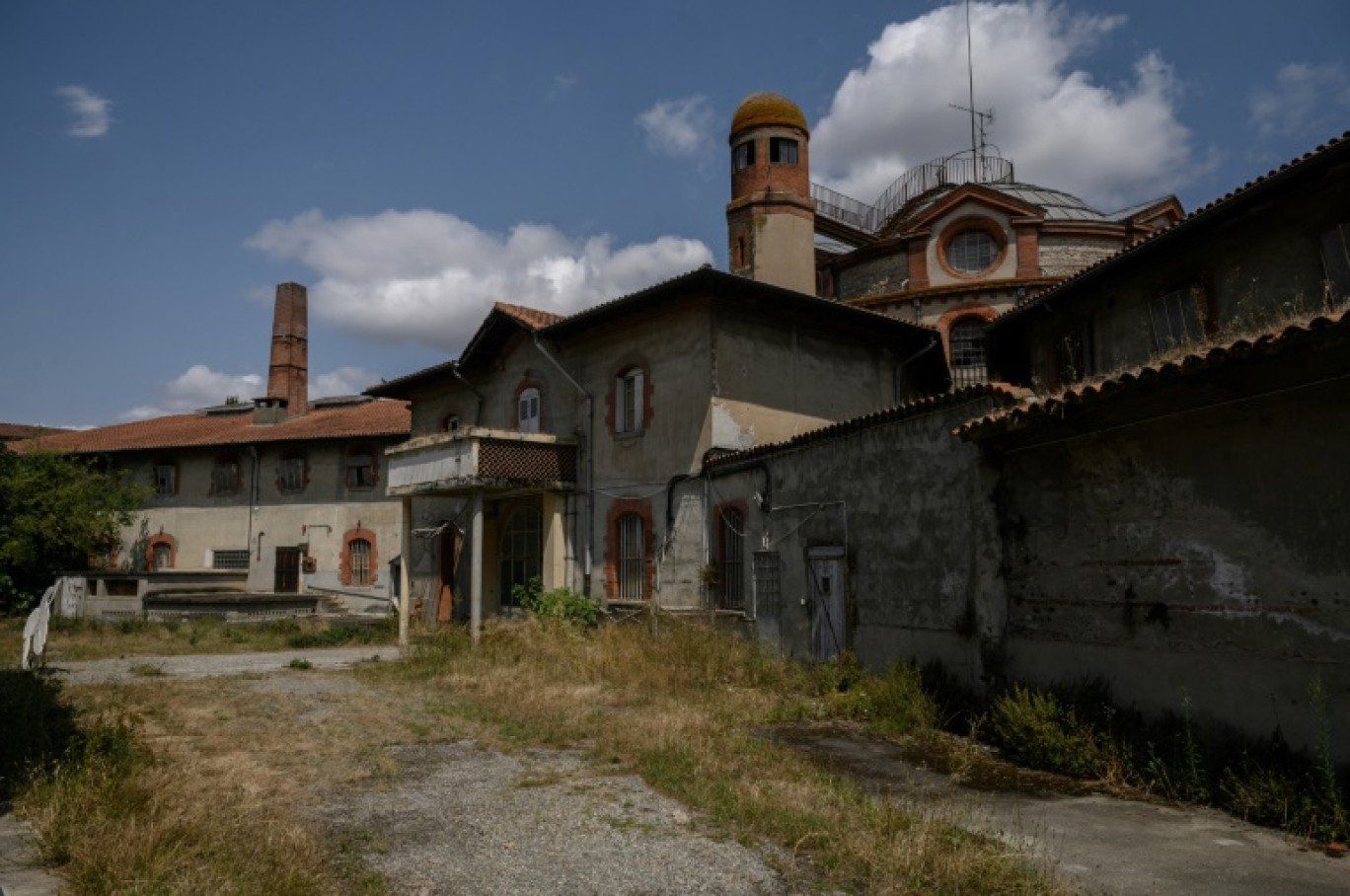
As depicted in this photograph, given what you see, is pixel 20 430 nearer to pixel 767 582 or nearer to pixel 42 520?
pixel 42 520

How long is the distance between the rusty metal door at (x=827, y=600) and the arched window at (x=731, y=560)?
6.57 feet

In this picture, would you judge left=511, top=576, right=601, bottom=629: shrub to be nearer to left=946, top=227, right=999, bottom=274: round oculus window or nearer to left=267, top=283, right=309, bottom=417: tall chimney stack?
left=946, top=227, right=999, bottom=274: round oculus window

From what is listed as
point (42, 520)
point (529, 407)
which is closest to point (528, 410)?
point (529, 407)

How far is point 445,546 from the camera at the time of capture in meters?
22.5

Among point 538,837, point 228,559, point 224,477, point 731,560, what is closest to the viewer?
point 538,837

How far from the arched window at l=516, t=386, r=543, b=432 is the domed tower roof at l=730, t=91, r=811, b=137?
9673 millimetres

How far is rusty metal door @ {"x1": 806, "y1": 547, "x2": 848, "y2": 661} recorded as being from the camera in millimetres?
12188

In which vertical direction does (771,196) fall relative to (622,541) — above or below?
above

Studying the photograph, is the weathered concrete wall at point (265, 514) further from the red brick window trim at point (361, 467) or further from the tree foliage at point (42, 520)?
the tree foliage at point (42, 520)

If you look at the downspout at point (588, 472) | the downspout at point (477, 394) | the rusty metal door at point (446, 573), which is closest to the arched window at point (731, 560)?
the downspout at point (588, 472)

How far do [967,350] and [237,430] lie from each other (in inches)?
989

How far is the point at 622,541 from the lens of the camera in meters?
17.3

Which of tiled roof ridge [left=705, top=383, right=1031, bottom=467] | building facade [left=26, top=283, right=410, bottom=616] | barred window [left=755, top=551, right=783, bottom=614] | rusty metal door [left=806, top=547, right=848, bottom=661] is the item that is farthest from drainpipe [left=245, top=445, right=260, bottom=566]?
rusty metal door [left=806, top=547, right=848, bottom=661]

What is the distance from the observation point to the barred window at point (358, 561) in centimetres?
2898
